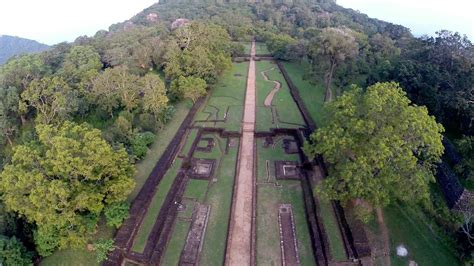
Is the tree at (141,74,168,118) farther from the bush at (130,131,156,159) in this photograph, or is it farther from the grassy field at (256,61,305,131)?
the grassy field at (256,61,305,131)

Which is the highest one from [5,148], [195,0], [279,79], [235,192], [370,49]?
[195,0]

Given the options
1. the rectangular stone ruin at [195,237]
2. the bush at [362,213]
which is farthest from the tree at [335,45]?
the rectangular stone ruin at [195,237]

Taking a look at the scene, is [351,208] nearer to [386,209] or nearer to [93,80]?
[386,209]

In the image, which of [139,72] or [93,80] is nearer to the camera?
[93,80]

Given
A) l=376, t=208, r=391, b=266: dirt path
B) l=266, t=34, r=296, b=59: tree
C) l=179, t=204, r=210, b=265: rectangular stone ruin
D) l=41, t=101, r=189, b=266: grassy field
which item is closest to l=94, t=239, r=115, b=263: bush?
l=41, t=101, r=189, b=266: grassy field

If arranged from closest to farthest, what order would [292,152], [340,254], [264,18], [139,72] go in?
[340,254], [292,152], [139,72], [264,18]

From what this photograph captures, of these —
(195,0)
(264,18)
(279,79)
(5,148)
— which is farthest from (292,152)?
(195,0)

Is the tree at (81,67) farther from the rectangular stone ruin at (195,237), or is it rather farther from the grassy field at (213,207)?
the rectangular stone ruin at (195,237)
